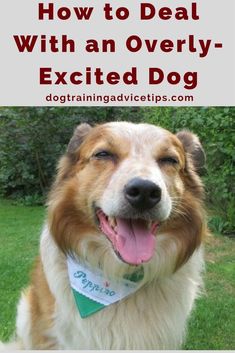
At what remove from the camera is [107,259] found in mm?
3803

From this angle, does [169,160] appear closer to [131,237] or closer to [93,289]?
[131,237]

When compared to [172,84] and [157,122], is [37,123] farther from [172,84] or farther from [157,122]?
[172,84]

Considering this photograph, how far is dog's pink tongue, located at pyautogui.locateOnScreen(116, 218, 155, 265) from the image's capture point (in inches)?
136

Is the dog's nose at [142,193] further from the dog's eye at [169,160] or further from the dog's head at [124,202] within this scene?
the dog's eye at [169,160]

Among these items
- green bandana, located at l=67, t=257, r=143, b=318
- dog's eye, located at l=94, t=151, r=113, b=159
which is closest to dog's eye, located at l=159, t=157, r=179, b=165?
dog's eye, located at l=94, t=151, r=113, b=159

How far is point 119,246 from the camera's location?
3471 mm

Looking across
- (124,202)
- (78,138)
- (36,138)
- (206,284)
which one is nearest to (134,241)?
(124,202)

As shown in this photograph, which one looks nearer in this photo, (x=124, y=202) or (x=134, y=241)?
(x=124, y=202)

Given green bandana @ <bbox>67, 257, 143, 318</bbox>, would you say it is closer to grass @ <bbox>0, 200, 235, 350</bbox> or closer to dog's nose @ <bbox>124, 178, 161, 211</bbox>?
dog's nose @ <bbox>124, 178, 161, 211</bbox>

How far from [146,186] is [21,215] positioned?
8.30m

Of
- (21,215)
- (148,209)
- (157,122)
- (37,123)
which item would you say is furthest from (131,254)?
(37,123)

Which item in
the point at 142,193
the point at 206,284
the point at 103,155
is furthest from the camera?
the point at 206,284

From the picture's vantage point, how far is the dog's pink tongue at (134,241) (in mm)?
3459

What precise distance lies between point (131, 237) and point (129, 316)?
714 millimetres
